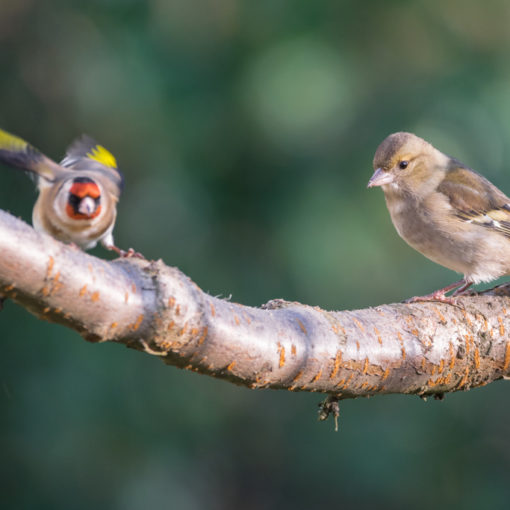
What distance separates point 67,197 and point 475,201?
2.26 metres

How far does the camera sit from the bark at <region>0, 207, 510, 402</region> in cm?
163

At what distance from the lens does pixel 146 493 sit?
15.9 feet

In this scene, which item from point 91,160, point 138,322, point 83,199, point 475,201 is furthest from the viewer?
point 475,201

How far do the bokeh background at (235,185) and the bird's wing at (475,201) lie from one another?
67cm

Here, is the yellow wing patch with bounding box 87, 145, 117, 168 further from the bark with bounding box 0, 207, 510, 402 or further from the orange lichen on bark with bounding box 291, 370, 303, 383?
the orange lichen on bark with bounding box 291, 370, 303, 383

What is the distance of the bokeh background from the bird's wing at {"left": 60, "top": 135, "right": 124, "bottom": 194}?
166 centimetres

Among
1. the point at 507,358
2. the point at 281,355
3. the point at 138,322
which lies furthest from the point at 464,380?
the point at 138,322

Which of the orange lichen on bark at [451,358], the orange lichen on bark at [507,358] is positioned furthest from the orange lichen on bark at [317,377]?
the orange lichen on bark at [507,358]

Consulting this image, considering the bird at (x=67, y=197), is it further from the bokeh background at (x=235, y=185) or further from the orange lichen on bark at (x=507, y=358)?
the bokeh background at (x=235, y=185)

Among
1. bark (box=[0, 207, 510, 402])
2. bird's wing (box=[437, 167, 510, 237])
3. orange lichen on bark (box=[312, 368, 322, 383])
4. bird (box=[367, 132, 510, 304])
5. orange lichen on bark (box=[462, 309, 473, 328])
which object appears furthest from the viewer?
bird's wing (box=[437, 167, 510, 237])

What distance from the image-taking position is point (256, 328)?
2016mm

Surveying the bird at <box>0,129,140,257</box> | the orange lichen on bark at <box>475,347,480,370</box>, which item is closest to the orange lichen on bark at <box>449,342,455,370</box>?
the orange lichen on bark at <box>475,347,480,370</box>

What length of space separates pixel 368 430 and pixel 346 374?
2821 millimetres

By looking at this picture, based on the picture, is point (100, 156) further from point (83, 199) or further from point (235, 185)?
point (235, 185)
